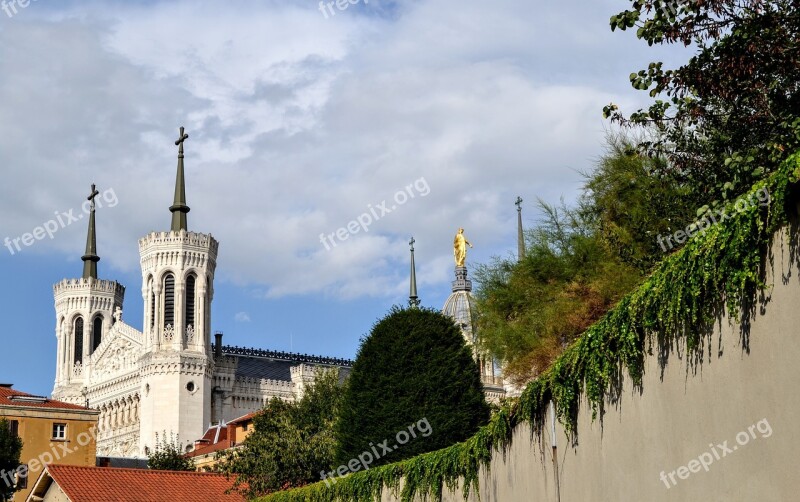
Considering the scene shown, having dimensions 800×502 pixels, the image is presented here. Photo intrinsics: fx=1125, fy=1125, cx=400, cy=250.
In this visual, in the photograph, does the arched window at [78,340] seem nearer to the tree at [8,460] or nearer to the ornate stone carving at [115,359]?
the ornate stone carving at [115,359]

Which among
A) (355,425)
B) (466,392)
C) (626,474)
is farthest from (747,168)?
(355,425)

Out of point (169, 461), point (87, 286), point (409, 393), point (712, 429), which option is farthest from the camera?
point (87, 286)

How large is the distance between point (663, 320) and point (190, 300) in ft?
245

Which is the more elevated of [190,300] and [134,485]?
[190,300]

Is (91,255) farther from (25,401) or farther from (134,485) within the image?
(134,485)

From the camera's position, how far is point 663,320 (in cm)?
1462

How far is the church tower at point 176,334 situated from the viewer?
83.9 meters

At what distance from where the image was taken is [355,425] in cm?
3022

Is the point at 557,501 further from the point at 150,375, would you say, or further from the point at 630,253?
the point at 150,375

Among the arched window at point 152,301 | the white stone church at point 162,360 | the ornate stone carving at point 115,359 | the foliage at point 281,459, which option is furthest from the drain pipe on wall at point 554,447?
the ornate stone carving at point 115,359

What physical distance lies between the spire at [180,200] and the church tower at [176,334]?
0.51m

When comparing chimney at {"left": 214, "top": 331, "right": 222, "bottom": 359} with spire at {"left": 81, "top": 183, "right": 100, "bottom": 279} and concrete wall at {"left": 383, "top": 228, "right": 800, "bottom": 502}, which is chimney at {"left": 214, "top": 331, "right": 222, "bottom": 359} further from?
concrete wall at {"left": 383, "top": 228, "right": 800, "bottom": 502}

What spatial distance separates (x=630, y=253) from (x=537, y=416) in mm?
11093

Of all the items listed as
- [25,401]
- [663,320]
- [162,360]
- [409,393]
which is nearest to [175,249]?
[162,360]
